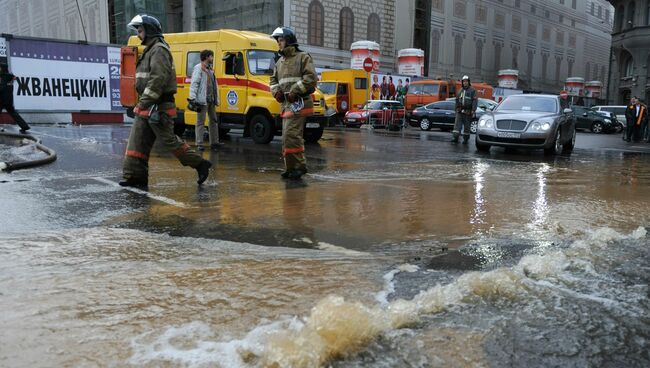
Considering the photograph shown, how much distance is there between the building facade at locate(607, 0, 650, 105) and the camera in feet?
149

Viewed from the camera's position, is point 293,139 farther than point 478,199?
Yes

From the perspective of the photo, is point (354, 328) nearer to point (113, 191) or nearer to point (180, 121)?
point (113, 191)

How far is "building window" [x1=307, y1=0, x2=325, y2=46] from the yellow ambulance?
25462mm

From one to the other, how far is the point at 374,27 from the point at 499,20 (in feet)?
54.0

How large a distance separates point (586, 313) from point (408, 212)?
253cm

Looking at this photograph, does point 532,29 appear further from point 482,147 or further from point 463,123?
point 482,147

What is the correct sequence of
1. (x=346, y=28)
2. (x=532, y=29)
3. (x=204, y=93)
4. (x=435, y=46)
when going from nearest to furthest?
(x=204, y=93)
(x=346, y=28)
(x=435, y=46)
(x=532, y=29)

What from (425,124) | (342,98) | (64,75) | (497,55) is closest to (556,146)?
(425,124)

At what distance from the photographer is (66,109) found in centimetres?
1755

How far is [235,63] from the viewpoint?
1195cm

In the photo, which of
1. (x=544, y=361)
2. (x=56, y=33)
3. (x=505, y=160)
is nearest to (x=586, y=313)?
(x=544, y=361)

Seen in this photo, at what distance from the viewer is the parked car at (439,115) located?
70.2 ft

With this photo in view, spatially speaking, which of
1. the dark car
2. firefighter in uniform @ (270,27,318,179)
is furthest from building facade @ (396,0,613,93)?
firefighter in uniform @ (270,27,318,179)

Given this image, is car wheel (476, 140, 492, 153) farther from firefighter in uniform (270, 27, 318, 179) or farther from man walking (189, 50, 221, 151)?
firefighter in uniform (270, 27, 318, 179)
